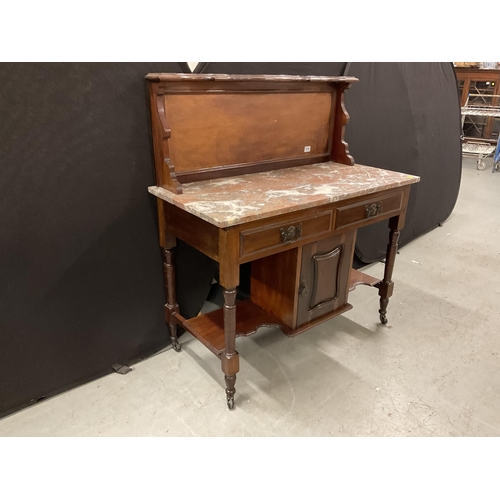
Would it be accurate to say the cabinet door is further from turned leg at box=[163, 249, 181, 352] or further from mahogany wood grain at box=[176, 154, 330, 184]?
turned leg at box=[163, 249, 181, 352]

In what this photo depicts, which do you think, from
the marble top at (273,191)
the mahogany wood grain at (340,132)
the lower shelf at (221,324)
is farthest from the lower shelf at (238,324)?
the mahogany wood grain at (340,132)

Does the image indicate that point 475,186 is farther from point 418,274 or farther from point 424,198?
point 418,274

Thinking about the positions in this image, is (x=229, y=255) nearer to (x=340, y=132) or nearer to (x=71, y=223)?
(x=71, y=223)

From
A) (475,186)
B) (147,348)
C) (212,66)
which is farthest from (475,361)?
(475,186)

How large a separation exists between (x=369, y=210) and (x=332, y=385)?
2.68 ft

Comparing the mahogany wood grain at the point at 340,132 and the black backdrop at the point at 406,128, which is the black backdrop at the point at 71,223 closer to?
the black backdrop at the point at 406,128

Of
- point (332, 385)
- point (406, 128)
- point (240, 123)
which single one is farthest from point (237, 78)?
point (406, 128)

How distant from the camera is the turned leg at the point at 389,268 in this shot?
86.9 inches

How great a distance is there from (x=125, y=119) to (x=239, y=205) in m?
0.61

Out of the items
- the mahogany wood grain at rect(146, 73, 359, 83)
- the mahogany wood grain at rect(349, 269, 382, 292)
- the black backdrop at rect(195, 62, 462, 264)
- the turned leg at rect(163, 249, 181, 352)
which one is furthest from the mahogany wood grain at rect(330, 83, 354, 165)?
the turned leg at rect(163, 249, 181, 352)

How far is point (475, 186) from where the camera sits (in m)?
5.18

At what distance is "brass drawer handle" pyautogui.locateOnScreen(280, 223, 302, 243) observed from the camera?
1595mm

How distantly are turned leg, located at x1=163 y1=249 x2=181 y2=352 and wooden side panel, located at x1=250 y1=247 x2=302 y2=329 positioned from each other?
41 cm

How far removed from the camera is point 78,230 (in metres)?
1.71
